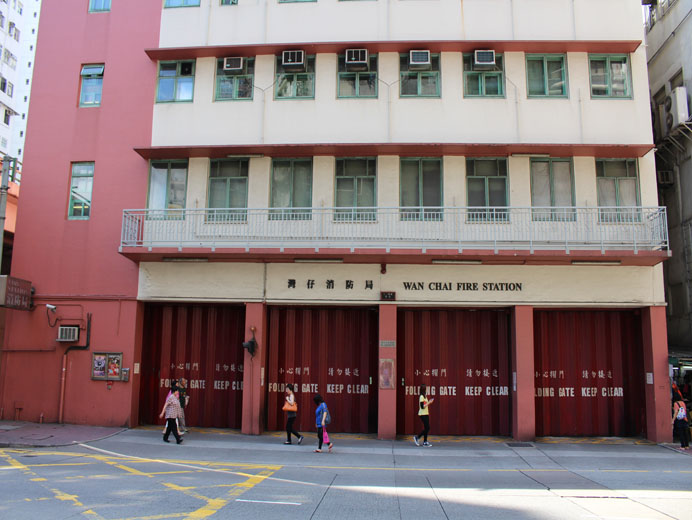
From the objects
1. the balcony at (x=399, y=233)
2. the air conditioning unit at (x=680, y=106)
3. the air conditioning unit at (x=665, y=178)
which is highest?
the air conditioning unit at (x=680, y=106)

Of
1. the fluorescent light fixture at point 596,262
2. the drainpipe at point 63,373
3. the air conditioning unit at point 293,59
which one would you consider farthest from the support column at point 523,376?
the drainpipe at point 63,373

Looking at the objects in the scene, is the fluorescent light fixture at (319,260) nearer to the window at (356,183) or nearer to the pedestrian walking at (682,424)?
the window at (356,183)

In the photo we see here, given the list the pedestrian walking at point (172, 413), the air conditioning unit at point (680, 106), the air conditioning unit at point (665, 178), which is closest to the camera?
the pedestrian walking at point (172, 413)

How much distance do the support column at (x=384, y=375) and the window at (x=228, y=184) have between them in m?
5.63

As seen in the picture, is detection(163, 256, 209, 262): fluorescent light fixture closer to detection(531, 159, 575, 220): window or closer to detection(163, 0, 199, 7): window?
detection(163, 0, 199, 7): window

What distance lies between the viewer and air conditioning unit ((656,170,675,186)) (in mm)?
19219

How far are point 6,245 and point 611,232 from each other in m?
21.3

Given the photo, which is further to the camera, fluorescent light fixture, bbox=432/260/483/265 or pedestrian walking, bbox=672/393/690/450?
fluorescent light fixture, bbox=432/260/483/265

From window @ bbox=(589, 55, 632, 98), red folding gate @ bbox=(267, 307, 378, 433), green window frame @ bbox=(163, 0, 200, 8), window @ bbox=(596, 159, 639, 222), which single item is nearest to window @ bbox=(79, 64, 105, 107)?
green window frame @ bbox=(163, 0, 200, 8)

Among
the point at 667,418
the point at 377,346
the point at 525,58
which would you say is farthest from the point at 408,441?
the point at 525,58

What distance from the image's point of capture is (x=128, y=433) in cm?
1552

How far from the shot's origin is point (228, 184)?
17.2 metres

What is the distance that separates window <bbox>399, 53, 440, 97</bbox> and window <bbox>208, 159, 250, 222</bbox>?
5.48 meters

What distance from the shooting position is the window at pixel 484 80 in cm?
1681
